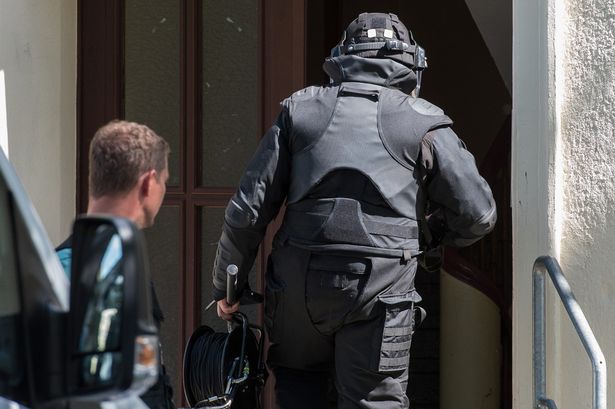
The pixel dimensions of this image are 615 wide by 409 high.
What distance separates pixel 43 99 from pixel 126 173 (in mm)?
2272

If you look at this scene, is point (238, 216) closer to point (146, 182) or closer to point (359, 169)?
point (359, 169)

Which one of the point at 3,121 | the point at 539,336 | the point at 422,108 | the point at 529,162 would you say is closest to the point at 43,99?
the point at 3,121

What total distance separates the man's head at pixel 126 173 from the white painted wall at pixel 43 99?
1.96 meters

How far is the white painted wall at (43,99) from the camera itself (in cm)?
432

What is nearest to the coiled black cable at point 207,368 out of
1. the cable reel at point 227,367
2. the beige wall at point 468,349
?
the cable reel at point 227,367

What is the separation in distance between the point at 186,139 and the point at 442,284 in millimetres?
1329

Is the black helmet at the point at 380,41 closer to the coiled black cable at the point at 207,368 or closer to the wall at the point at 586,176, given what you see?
the wall at the point at 586,176

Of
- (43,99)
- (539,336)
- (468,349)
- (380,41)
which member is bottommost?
(468,349)

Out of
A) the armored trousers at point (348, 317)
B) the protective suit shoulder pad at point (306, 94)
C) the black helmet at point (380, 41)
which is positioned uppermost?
the black helmet at point (380, 41)

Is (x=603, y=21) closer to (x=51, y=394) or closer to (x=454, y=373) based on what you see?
(x=454, y=373)

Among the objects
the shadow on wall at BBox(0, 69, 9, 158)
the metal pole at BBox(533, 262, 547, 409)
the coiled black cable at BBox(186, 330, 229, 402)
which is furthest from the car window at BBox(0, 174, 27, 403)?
→ the shadow on wall at BBox(0, 69, 9, 158)

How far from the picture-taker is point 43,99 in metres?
4.56

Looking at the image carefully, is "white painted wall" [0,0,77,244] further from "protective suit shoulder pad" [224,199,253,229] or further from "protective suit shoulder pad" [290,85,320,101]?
"protective suit shoulder pad" [290,85,320,101]

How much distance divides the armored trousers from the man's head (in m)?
0.97
